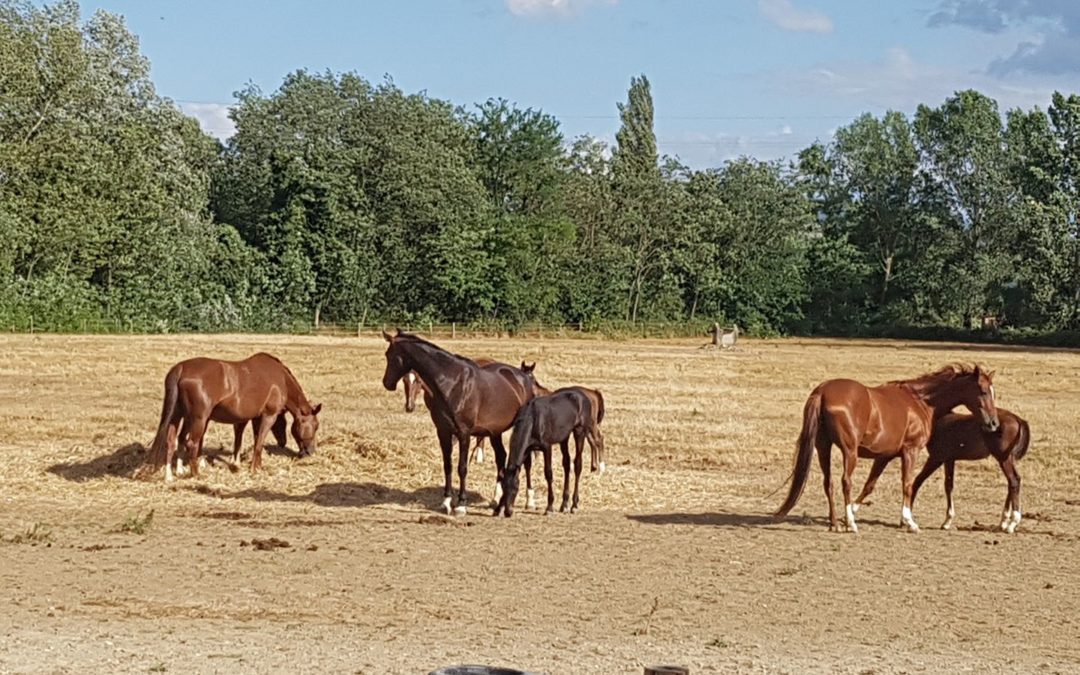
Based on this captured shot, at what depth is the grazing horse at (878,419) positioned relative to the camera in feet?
52.5

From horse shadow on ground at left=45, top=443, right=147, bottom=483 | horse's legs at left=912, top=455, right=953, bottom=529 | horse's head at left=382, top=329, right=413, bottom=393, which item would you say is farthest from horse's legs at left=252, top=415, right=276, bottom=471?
horse's legs at left=912, top=455, right=953, bottom=529

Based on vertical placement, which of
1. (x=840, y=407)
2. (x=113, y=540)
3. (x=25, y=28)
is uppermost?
(x=25, y=28)

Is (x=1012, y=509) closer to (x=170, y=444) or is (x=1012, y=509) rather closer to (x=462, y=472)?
(x=462, y=472)

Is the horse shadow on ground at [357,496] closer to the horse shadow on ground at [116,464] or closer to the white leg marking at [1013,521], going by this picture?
the horse shadow on ground at [116,464]

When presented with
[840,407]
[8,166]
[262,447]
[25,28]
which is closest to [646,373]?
[262,447]

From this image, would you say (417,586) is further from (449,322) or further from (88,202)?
(449,322)

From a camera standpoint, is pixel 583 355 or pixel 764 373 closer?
pixel 764 373

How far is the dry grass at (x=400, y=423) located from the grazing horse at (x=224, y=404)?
45 cm

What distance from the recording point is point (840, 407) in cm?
1606

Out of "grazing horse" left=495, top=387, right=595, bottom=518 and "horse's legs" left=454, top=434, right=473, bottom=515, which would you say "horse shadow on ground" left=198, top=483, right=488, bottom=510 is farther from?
"grazing horse" left=495, top=387, right=595, bottom=518

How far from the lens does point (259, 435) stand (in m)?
19.6

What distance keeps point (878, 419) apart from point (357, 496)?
21.3 feet

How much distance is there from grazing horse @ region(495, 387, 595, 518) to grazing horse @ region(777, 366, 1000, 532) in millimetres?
2600

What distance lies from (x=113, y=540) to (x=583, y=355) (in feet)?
108
